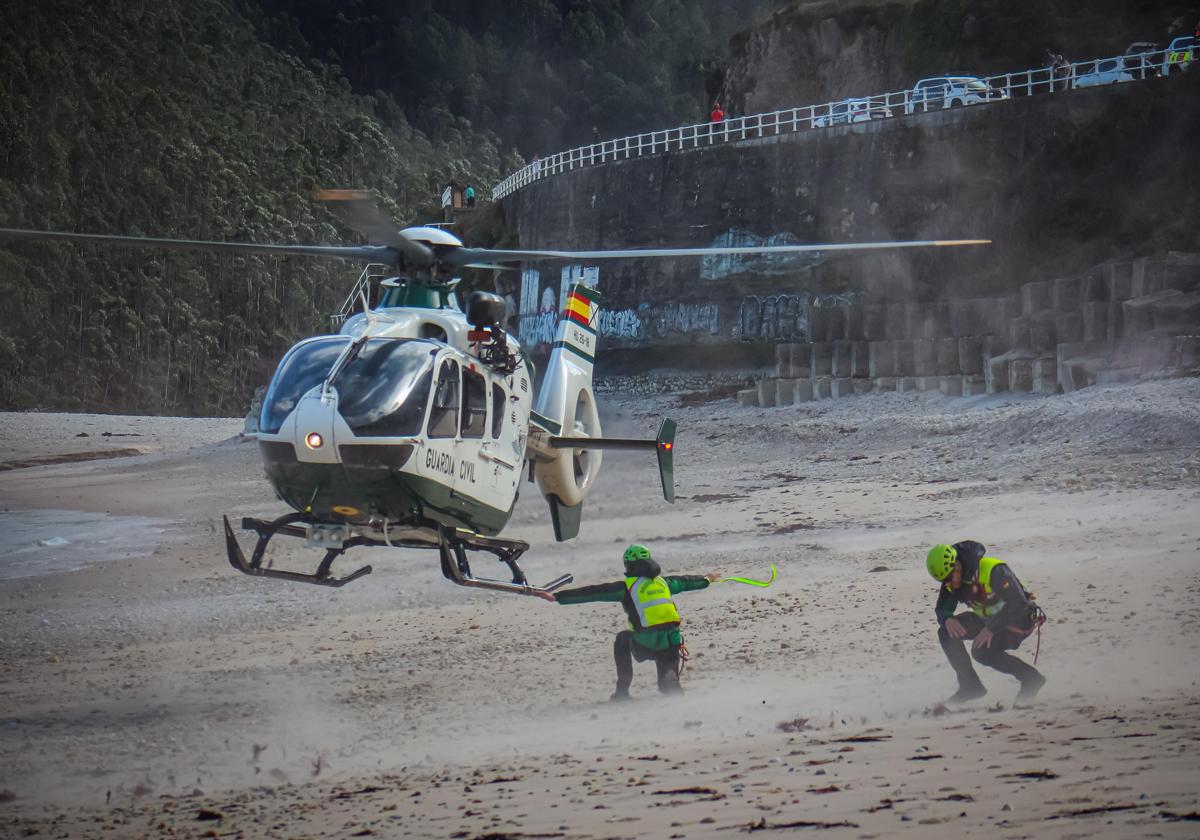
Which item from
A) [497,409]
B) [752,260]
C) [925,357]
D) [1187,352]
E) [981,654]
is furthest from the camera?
[752,260]

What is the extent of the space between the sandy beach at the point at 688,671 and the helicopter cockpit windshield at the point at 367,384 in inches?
89.9

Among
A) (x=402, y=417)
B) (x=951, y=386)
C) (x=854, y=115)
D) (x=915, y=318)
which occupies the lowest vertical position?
(x=402, y=417)

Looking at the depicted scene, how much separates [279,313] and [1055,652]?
261ft

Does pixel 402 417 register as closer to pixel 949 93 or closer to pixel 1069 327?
pixel 1069 327

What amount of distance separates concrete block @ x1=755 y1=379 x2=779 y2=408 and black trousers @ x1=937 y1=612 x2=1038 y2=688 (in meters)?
24.8

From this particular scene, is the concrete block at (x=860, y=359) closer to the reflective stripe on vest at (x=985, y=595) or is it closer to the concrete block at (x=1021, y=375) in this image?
the concrete block at (x=1021, y=375)

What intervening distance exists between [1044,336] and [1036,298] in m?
1.87

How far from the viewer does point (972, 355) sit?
29859 mm

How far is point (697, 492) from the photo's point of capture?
2244cm

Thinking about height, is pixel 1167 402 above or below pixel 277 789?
above

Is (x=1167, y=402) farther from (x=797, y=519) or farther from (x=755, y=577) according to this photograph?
(x=755, y=577)

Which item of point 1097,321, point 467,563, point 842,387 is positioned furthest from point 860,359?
point 467,563

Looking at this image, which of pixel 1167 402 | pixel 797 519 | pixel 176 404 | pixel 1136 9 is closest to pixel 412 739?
pixel 797 519

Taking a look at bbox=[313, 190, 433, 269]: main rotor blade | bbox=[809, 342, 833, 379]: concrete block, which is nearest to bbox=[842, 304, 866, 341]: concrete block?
bbox=[809, 342, 833, 379]: concrete block
